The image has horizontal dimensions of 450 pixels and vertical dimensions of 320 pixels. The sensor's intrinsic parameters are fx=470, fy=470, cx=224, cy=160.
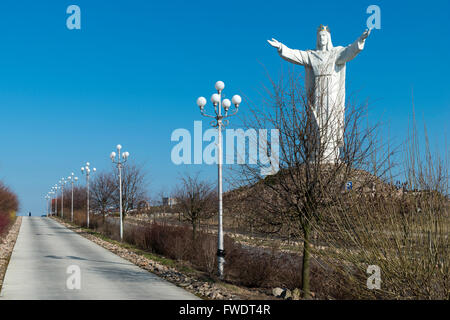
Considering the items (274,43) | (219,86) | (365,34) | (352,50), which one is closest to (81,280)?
(219,86)

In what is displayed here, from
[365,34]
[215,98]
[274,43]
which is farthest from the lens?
[274,43]

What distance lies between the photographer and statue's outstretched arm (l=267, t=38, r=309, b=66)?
74.0ft

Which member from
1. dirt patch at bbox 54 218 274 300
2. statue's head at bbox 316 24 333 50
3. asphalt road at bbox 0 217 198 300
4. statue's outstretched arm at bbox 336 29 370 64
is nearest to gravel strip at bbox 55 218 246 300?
dirt patch at bbox 54 218 274 300

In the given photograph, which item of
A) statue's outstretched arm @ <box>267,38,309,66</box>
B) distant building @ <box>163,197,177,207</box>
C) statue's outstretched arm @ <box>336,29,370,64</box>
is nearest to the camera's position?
statue's outstretched arm @ <box>267,38,309,66</box>

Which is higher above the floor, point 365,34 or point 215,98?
point 365,34

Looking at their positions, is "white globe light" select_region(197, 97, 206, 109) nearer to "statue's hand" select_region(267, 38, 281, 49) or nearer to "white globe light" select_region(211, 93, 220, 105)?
"white globe light" select_region(211, 93, 220, 105)

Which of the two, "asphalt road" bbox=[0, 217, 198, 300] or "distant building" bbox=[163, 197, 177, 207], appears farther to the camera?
"distant building" bbox=[163, 197, 177, 207]

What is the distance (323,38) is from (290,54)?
258cm

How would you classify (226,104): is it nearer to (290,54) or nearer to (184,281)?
(184,281)

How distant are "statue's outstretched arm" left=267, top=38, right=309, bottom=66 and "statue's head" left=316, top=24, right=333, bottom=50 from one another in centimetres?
115

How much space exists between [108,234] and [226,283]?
20.6 metres

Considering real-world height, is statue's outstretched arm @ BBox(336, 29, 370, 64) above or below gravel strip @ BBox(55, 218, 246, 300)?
above

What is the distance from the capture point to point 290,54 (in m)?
23.7
